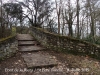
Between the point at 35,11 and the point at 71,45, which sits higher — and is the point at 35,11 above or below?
above

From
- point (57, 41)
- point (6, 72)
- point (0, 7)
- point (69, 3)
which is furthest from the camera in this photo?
point (69, 3)

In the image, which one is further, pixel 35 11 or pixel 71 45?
pixel 35 11

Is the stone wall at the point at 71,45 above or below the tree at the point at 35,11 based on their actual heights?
below

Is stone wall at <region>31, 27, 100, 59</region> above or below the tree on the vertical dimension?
below

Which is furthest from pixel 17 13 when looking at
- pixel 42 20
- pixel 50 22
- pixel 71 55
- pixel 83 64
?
pixel 83 64

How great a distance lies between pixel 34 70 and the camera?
11.5ft

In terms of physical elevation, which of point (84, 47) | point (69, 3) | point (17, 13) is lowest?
point (84, 47)

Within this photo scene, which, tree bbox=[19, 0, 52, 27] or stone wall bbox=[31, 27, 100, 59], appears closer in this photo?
stone wall bbox=[31, 27, 100, 59]

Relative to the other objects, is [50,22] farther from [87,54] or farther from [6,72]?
[6,72]

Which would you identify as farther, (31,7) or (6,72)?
(31,7)

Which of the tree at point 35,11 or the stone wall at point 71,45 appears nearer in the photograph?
the stone wall at point 71,45

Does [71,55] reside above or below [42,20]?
below

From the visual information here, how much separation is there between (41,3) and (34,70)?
13.3m

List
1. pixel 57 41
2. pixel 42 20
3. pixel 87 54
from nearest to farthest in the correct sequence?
pixel 87 54
pixel 57 41
pixel 42 20
